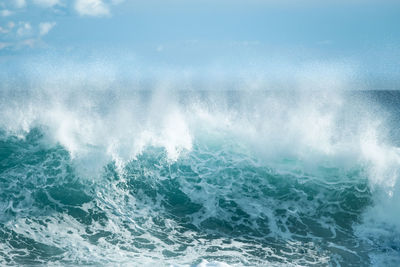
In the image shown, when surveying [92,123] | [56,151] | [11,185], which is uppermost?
[92,123]

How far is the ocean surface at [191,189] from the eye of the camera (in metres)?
7.21

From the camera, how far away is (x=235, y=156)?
12.0 m

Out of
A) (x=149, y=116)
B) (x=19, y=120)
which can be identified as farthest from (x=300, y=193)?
(x=19, y=120)

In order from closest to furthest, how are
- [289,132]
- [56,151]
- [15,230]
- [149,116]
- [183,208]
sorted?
[15,230] → [183,208] → [56,151] → [289,132] → [149,116]

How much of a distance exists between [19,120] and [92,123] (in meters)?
3.66

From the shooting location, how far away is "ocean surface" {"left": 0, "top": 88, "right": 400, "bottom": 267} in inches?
284

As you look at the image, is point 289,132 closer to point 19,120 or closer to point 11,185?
point 11,185

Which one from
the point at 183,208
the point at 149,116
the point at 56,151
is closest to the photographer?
the point at 183,208

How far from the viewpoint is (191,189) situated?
417 inches

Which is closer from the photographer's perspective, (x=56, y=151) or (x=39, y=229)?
(x=39, y=229)

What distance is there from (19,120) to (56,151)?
3671mm

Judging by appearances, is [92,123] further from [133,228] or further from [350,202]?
[350,202]

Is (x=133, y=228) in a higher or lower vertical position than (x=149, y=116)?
lower

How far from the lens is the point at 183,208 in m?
9.59
